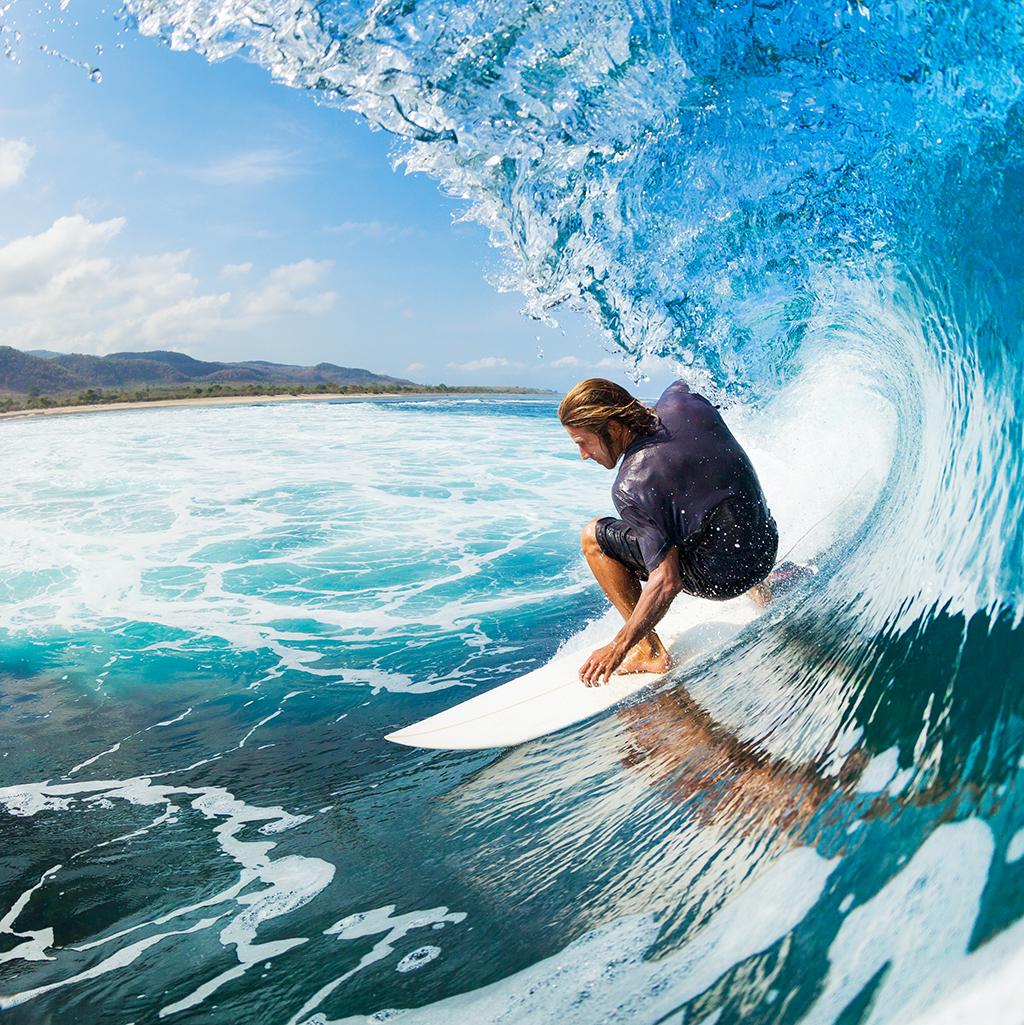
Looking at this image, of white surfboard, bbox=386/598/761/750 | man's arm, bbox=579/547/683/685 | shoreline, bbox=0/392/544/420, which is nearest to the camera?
man's arm, bbox=579/547/683/685

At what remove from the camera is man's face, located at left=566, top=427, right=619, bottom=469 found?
9.32 feet

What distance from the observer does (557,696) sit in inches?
129

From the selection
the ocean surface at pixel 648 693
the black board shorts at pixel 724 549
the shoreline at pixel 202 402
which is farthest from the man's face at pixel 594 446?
the shoreline at pixel 202 402

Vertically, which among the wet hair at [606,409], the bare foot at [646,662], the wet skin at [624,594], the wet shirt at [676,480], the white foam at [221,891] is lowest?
the white foam at [221,891]

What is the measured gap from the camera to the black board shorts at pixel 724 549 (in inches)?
109

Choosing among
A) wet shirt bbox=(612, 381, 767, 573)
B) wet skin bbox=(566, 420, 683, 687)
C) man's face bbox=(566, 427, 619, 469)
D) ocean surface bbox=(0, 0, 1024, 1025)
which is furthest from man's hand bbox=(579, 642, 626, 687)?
man's face bbox=(566, 427, 619, 469)

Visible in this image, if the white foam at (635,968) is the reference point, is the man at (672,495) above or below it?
above

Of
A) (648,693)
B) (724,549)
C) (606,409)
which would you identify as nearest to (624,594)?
(648,693)

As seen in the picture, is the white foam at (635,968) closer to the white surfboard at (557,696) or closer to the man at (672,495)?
the man at (672,495)

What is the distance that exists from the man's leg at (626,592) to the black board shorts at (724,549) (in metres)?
0.10

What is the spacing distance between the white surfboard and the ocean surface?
0.32 ft

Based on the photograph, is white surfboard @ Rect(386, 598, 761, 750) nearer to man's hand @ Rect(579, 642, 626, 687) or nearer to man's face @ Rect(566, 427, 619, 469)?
man's hand @ Rect(579, 642, 626, 687)

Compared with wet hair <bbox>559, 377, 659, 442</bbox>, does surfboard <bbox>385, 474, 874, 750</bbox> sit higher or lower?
lower

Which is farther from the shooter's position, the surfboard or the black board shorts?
the surfboard
